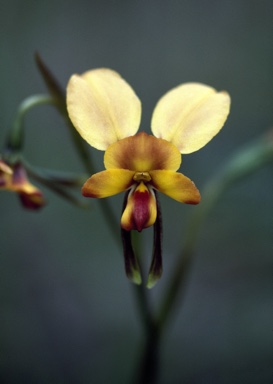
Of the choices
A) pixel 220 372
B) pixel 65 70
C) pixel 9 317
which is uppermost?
pixel 65 70

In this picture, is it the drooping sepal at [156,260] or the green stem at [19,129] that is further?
the green stem at [19,129]

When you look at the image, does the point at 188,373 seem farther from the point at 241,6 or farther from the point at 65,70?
the point at 241,6

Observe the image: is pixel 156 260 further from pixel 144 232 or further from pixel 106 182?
pixel 144 232

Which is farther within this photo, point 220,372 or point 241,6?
point 241,6

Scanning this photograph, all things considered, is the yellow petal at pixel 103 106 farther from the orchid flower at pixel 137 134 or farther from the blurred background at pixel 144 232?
the blurred background at pixel 144 232

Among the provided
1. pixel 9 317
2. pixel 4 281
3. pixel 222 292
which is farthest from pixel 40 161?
pixel 222 292

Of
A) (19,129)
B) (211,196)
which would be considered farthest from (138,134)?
(211,196)

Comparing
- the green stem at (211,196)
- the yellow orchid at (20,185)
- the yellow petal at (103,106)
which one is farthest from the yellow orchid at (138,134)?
the green stem at (211,196)
